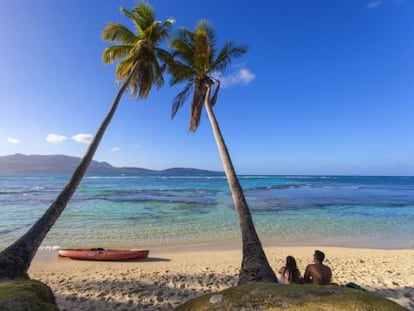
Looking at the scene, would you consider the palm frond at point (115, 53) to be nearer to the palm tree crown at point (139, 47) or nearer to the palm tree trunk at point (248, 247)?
the palm tree crown at point (139, 47)

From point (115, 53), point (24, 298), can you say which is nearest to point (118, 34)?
point (115, 53)

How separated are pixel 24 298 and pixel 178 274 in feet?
18.0

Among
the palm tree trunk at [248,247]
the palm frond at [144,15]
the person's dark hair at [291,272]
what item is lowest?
the person's dark hair at [291,272]

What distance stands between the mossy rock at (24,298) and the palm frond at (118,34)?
29.1 feet

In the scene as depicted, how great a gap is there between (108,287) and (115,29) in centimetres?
843

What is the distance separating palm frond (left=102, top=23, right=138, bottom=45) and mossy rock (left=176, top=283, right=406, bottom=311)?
9.61 meters

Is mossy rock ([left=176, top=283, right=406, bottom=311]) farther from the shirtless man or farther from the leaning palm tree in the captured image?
the leaning palm tree

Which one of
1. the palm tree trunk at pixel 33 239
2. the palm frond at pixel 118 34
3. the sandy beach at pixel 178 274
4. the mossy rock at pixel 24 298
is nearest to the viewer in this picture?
the mossy rock at pixel 24 298

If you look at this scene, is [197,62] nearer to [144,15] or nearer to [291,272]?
[144,15]

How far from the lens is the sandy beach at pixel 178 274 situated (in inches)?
230

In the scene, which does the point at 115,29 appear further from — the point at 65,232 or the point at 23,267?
the point at 65,232

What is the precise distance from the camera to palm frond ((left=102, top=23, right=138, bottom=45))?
372 inches

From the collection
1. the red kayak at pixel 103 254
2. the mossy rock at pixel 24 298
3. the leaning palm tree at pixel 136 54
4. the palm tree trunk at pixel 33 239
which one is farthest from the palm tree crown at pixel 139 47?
the mossy rock at pixel 24 298

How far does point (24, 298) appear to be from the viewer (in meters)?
2.56
